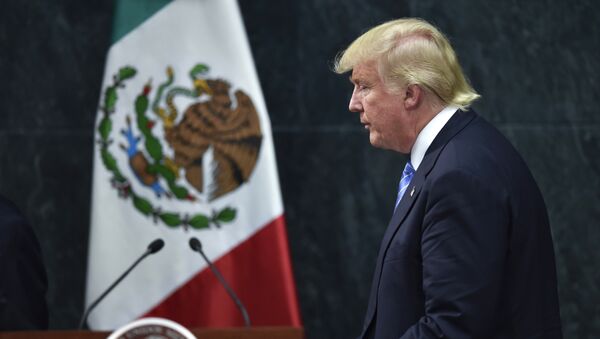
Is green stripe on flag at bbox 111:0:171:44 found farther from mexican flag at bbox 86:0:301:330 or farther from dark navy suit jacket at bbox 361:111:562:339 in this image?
dark navy suit jacket at bbox 361:111:562:339

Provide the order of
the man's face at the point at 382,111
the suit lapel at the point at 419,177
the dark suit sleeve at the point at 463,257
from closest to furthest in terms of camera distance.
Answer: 1. the dark suit sleeve at the point at 463,257
2. the suit lapel at the point at 419,177
3. the man's face at the point at 382,111

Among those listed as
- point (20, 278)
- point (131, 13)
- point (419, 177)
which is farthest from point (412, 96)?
point (131, 13)

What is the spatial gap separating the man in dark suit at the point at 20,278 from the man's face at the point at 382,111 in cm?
139

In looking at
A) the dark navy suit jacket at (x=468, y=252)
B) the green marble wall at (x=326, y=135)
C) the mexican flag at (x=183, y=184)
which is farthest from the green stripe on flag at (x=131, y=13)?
the dark navy suit jacket at (x=468, y=252)

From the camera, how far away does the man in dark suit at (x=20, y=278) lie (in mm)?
3188

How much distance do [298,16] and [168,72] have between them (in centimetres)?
76

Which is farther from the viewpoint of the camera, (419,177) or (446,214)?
(419,177)

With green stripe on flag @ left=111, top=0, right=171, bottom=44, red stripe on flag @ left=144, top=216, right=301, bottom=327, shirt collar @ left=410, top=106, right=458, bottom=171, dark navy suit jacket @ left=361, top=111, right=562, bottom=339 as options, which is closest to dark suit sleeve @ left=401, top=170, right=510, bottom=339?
dark navy suit jacket @ left=361, top=111, right=562, bottom=339

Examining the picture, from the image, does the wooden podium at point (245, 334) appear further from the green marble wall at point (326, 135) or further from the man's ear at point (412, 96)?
the green marble wall at point (326, 135)

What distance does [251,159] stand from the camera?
4.36 m

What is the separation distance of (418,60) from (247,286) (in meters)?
2.16

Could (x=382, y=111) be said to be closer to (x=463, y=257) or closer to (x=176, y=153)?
(x=463, y=257)

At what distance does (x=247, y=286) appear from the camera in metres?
4.32

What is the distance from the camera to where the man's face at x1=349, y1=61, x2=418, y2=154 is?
94.4 inches
